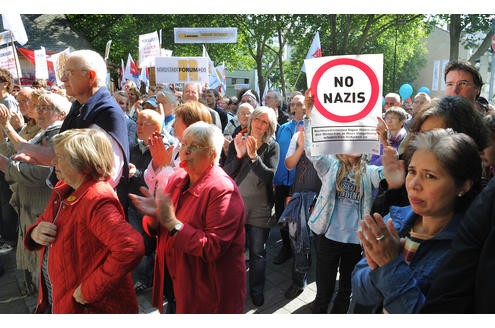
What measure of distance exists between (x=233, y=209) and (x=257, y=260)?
1.52 m

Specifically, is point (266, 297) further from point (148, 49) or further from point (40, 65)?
point (40, 65)

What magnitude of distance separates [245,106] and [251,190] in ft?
5.61

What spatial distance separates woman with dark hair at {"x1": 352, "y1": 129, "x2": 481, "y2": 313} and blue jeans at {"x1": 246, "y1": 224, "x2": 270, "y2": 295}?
2129 millimetres

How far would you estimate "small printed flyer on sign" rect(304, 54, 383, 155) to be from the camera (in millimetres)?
2500

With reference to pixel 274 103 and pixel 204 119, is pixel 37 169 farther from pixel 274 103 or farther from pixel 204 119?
pixel 274 103

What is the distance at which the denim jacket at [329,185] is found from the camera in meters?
2.97

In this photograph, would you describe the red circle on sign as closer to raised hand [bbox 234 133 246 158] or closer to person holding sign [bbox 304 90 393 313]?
person holding sign [bbox 304 90 393 313]

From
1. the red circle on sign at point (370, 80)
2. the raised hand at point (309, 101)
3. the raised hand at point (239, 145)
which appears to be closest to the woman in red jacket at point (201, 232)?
the raised hand at point (309, 101)

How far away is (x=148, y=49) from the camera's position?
9273 mm

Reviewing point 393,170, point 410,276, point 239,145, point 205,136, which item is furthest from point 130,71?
point 410,276

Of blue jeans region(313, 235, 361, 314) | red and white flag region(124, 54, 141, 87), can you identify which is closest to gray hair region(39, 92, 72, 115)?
blue jeans region(313, 235, 361, 314)

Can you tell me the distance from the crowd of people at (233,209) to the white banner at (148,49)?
531cm

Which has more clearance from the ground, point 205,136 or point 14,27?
point 14,27
